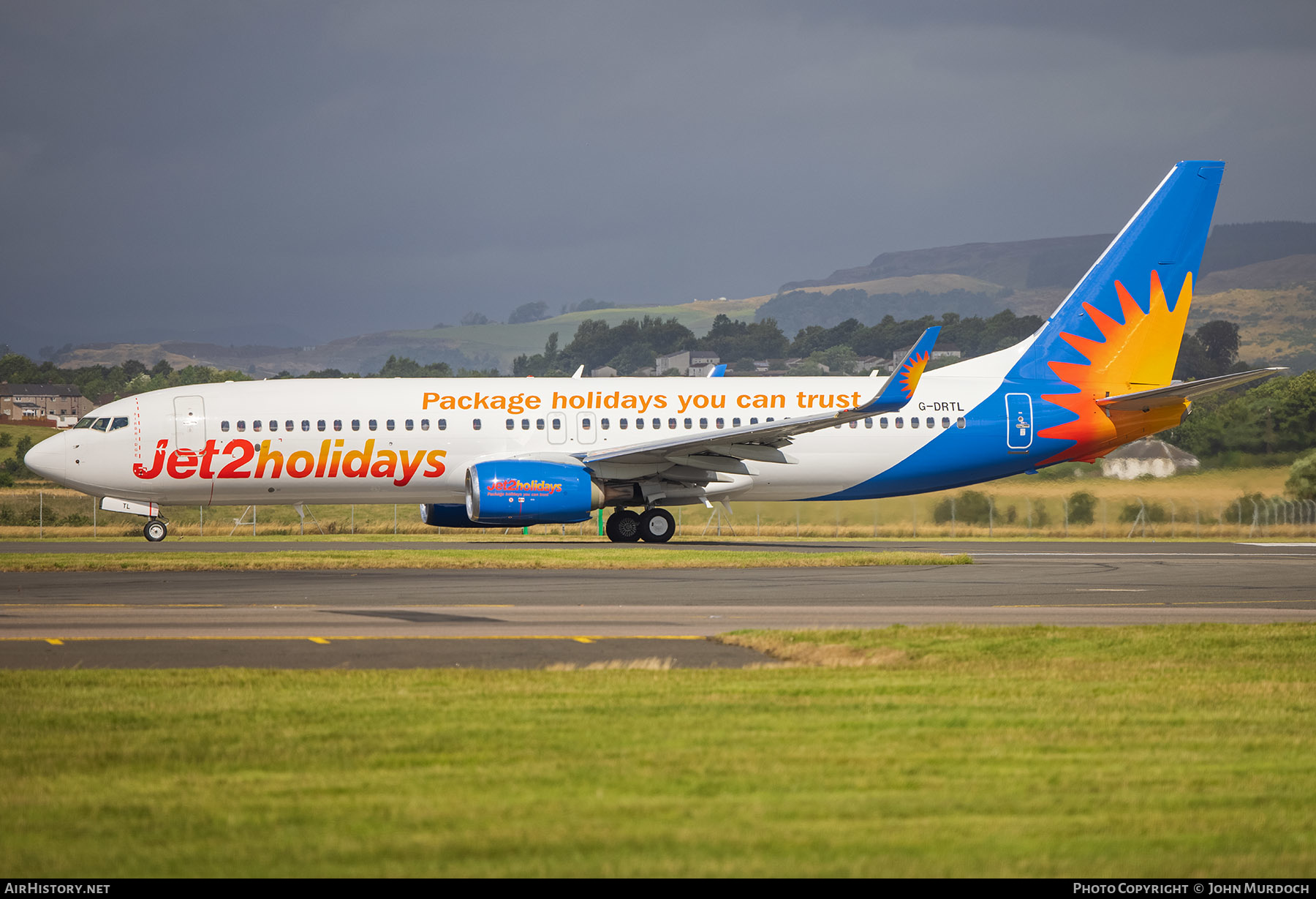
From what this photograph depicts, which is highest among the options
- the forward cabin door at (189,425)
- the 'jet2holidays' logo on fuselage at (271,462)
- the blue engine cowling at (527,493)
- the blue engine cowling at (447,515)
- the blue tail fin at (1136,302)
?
the blue tail fin at (1136,302)

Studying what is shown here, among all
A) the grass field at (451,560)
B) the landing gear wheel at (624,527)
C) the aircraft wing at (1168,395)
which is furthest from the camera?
the landing gear wheel at (624,527)

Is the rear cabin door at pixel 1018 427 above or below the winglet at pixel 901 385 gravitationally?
below

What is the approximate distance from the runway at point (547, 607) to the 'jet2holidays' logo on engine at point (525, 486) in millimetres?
5394

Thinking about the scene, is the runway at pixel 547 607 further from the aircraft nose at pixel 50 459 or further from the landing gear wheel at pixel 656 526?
the aircraft nose at pixel 50 459

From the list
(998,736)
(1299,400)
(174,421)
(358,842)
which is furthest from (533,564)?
(1299,400)

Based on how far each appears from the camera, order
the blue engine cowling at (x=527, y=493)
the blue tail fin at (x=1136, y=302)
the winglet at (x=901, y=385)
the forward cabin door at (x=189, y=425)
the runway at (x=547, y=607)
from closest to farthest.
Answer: the runway at (x=547, y=607) < the winglet at (x=901, y=385) < the blue engine cowling at (x=527, y=493) < the forward cabin door at (x=189, y=425) < the blue tail fin at (x=1136, y=302)

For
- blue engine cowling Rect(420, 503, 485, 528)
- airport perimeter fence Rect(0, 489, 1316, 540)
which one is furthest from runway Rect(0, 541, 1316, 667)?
airport perimeter fence Rect(0, 489, 1316, 540)

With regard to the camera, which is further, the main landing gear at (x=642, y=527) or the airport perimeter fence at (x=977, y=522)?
the airport perimeter fence at (x=977, y=522)

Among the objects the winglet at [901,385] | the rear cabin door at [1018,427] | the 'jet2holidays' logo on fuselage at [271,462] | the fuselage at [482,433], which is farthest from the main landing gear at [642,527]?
the rear cabin door at [1018,427]

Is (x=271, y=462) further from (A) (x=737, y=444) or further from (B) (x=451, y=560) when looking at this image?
(A) (x=737, y=444)

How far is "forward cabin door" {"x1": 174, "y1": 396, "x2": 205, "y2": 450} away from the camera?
28.4 metres

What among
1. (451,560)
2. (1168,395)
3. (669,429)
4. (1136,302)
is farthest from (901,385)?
(451,560)

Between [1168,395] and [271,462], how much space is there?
781 inches

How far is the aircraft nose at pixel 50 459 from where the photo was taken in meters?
28.5
